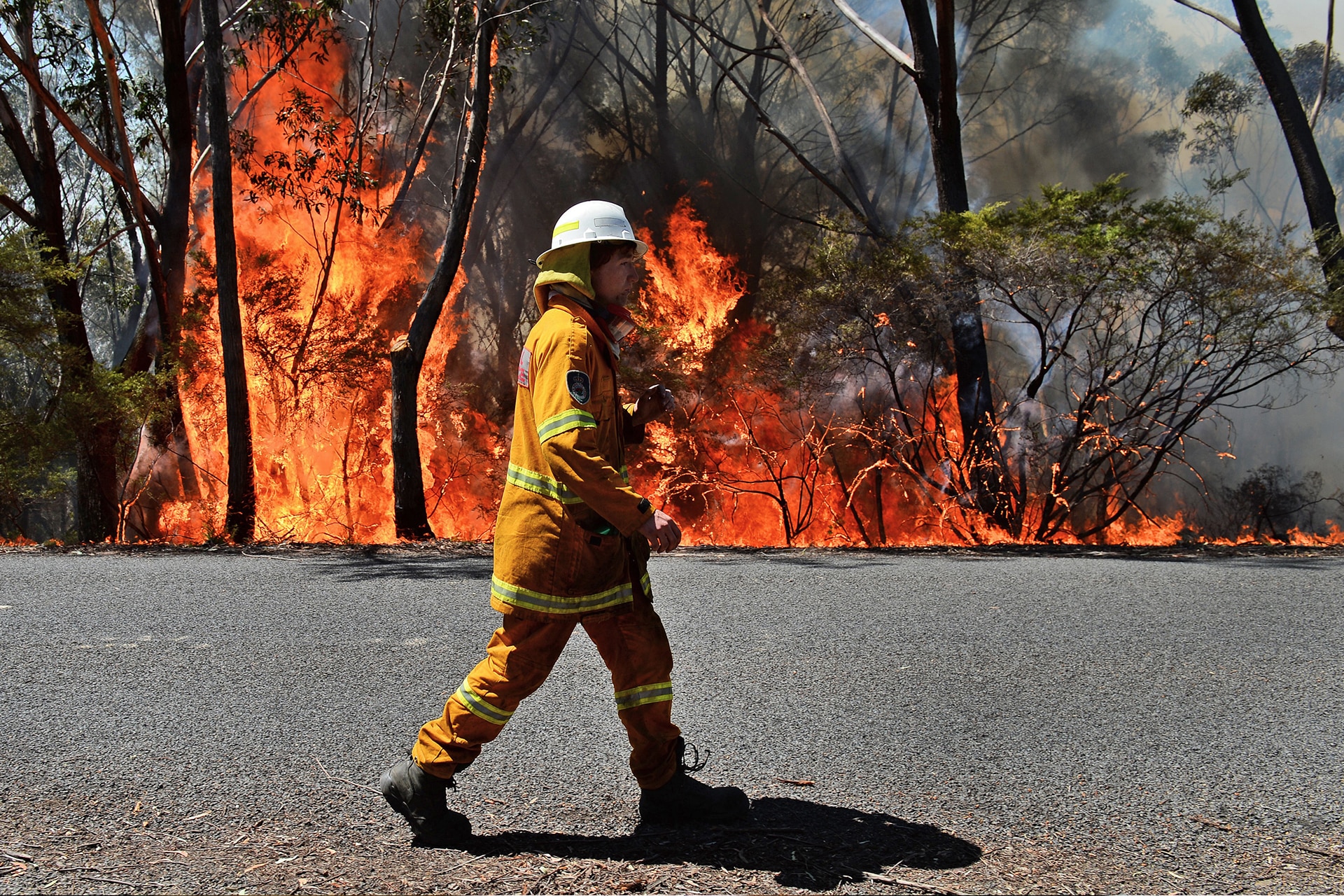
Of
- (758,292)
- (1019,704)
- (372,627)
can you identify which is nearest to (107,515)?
(372,627)

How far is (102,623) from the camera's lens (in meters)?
5.28

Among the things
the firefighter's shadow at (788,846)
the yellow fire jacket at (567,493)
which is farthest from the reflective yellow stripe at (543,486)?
the firefighter's shadow at (788,846)

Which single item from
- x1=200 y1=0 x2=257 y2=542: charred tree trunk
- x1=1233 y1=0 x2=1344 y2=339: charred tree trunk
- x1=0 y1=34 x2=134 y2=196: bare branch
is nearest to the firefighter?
x1=200 y1=0 x2=257 y2=542: charred tree trunk

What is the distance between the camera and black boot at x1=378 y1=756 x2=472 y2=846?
2.46 meters

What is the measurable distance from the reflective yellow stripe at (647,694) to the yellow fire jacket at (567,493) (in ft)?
0.81

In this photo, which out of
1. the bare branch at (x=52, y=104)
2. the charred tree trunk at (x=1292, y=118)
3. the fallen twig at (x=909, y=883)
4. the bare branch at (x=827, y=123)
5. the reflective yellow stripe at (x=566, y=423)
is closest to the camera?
the fallen twig at (x=909, y=883)

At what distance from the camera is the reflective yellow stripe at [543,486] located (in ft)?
8.05

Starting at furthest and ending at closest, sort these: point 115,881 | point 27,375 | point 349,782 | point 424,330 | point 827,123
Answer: point 827,123 → point 27,375 → point 424,330 → point 349,782 → point 115,881

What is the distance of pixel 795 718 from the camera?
364 centimetres

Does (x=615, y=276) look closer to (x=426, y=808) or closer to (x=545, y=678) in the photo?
→ (x=545, y=678)

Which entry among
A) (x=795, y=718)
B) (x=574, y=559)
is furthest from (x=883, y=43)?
(x=574, y=559)

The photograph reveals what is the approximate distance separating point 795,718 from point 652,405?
1602 millimetres

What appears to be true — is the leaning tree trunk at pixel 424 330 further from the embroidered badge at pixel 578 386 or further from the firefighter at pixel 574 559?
the embroidered badge at pixel 578 386

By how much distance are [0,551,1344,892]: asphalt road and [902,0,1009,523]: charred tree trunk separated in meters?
3.16
